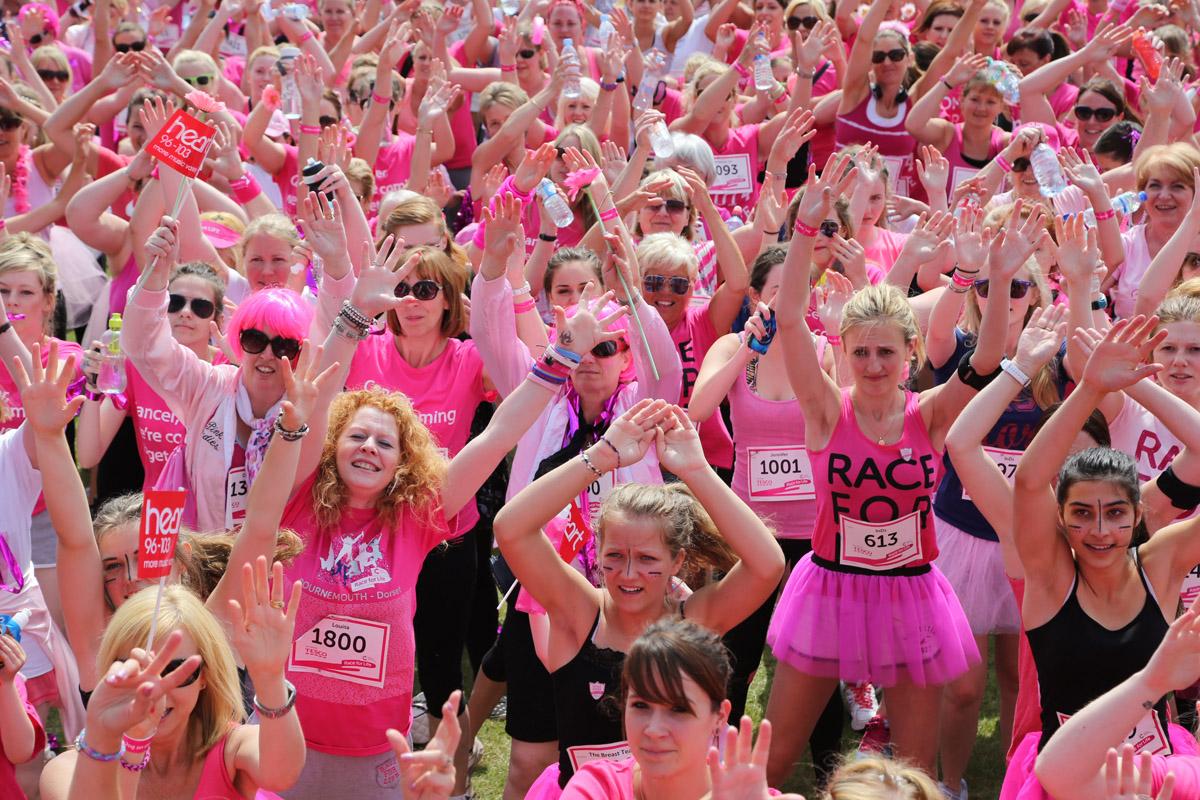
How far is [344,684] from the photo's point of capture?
387cm

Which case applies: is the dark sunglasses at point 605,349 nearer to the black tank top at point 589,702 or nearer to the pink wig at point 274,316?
the pink wig at point 274,316

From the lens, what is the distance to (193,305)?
17.0 ft

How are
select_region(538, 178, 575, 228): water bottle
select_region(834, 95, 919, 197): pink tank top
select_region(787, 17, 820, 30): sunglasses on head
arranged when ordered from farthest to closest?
select_region(787, 17, 820, 30): sunglasses on head, select_region(834, 95, 919, 197): pink tank top, select_region(538, 178, 575, 228): water bottle

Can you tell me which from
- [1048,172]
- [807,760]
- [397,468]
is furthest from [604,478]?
[1048,172]

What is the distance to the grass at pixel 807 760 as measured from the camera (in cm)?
501

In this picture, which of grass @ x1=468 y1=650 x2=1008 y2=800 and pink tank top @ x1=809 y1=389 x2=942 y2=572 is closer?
pink tank top @ x1=809 y1=389 x2=942 y2=572

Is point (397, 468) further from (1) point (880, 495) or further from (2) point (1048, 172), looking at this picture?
(2) point (1048, 172)

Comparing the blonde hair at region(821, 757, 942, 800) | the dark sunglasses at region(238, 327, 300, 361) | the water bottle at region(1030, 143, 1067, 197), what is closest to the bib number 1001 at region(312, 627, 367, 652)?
the dark sunglasses at region(238, 327, 300, 361)

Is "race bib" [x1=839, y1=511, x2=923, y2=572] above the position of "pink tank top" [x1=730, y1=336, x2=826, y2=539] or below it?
below

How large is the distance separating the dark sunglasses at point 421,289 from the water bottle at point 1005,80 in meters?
4.08

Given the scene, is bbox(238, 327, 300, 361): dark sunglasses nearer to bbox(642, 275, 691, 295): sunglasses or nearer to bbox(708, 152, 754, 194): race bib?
bbox(642, 275, 691, 295): sunglasses

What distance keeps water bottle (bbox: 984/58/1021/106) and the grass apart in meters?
3.58

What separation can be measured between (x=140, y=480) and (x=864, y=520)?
2.95m

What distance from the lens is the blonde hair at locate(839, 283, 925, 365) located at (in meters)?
4.45
